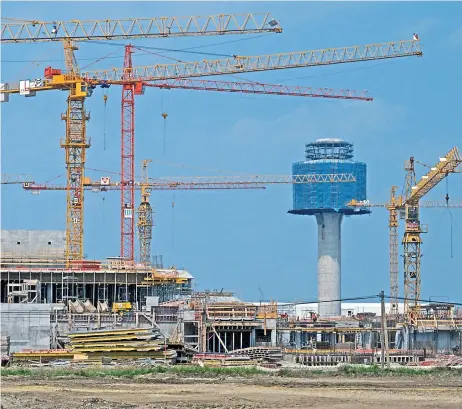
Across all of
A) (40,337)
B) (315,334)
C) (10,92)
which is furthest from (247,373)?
(10,92)

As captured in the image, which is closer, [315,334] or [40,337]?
[40,337]

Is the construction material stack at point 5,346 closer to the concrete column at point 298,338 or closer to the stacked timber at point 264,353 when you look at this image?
the stacked timber at point 264,353

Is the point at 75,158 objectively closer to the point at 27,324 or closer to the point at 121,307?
the point at 121,307

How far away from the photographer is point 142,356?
7606 centimetres

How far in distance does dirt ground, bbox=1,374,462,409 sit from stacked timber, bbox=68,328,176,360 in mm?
12231

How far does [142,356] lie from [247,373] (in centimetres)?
1193

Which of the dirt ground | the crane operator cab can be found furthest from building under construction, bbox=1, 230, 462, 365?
the dirt ground

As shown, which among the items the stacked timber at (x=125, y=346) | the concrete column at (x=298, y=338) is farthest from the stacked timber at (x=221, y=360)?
the concrete column at (x=298, y=338)

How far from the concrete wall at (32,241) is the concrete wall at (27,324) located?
21939mm

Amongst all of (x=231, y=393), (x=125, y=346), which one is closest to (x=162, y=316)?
(x=125, y=346)

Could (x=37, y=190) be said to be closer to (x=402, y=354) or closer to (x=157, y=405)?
(x=402, y=354)

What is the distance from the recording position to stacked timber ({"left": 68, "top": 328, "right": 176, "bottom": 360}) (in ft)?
249

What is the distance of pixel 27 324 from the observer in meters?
93.1

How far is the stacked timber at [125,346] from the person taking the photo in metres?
76.0
